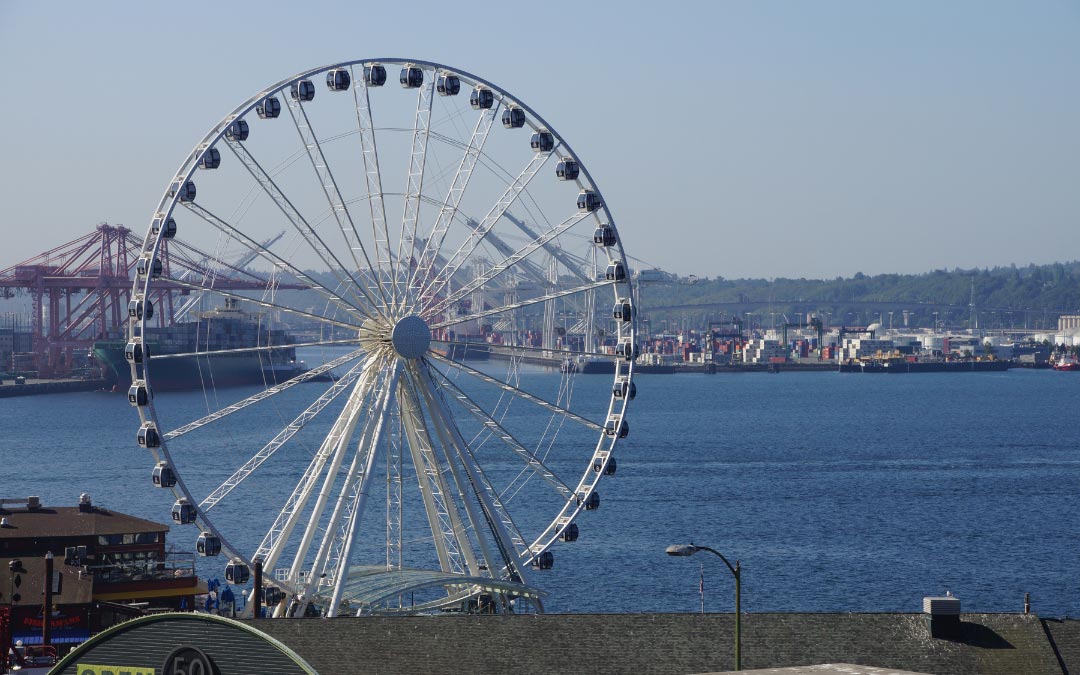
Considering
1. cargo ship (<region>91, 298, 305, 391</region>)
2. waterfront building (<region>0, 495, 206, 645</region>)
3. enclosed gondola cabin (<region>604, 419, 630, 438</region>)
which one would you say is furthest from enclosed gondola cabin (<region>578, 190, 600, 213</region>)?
cargo ship (<region>91, 298, 305, 391</region>)

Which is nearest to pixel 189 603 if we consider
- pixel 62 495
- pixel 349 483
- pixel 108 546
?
pixel 108 546

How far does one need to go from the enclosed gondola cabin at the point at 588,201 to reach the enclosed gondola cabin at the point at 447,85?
4.29 m

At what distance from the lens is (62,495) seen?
79688mm

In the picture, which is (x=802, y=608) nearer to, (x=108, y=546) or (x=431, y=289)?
(x=431, y=289)

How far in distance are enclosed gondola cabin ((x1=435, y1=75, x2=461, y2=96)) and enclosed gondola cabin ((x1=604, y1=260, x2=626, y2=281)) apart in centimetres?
614

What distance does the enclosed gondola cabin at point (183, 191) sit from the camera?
3706 cm

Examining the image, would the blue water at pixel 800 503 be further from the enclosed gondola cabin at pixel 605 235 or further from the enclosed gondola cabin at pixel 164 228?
the enclosed gondola cabin at pixel 164 228

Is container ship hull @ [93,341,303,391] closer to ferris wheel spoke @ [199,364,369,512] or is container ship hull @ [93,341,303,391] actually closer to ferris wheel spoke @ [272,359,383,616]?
ferris wheel spoke @ [199,364,369,512]

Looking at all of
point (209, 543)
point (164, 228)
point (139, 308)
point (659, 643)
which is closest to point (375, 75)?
point (164, 228)

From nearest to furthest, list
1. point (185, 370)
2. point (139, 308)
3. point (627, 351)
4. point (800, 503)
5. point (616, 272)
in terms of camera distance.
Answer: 1. point (139, 308)
2. point (616, 272)
3. point (627, 351)
4. point (800, 503)
5. point (185, 370)

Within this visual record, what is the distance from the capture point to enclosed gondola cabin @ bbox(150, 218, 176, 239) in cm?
3708

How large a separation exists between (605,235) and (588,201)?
1045mm

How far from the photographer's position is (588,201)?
4153 cm

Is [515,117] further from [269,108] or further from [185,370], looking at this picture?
[185,370]
